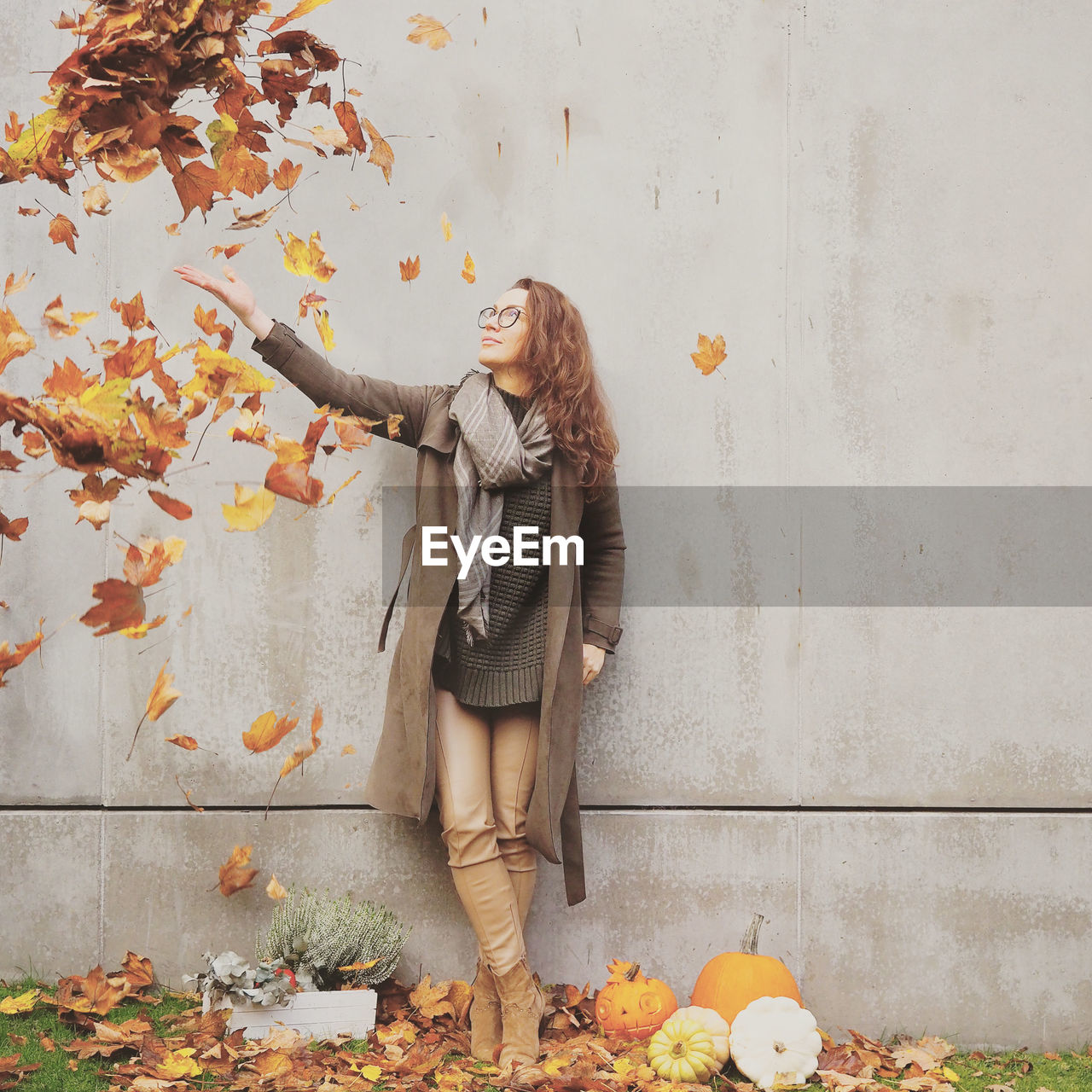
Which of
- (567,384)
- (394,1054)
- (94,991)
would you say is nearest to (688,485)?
(567,384)

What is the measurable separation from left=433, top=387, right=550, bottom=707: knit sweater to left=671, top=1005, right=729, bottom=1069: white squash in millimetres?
1041

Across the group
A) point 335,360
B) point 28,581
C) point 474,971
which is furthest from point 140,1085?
point 335,360

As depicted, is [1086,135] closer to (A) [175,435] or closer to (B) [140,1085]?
(A) [175,435]

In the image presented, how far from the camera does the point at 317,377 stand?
9.45ft

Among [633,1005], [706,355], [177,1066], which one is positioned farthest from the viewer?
[706,355]

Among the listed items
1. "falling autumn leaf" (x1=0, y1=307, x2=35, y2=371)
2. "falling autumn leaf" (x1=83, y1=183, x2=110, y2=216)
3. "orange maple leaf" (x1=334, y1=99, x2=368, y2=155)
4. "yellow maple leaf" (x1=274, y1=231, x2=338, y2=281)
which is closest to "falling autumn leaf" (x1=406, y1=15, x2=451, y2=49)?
"orange maple leaf" (x1=334, y1=99, x2=368, y2=155)

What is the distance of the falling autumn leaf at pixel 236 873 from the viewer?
129 inches

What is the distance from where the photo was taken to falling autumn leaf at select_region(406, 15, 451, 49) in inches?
132

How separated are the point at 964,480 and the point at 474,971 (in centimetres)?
238

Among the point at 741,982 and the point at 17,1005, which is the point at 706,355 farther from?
the point at 17,1005

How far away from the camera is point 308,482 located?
2.97 meters

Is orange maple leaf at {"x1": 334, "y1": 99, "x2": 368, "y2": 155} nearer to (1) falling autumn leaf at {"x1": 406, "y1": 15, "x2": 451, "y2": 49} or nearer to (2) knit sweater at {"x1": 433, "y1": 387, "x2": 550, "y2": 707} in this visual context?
(1) falling autumn leaf at {"x1": 406, "y1": 15, "x2": 451, "y2": 49}

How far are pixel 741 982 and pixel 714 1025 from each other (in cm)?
19

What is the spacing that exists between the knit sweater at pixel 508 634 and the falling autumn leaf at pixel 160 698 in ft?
3.14
